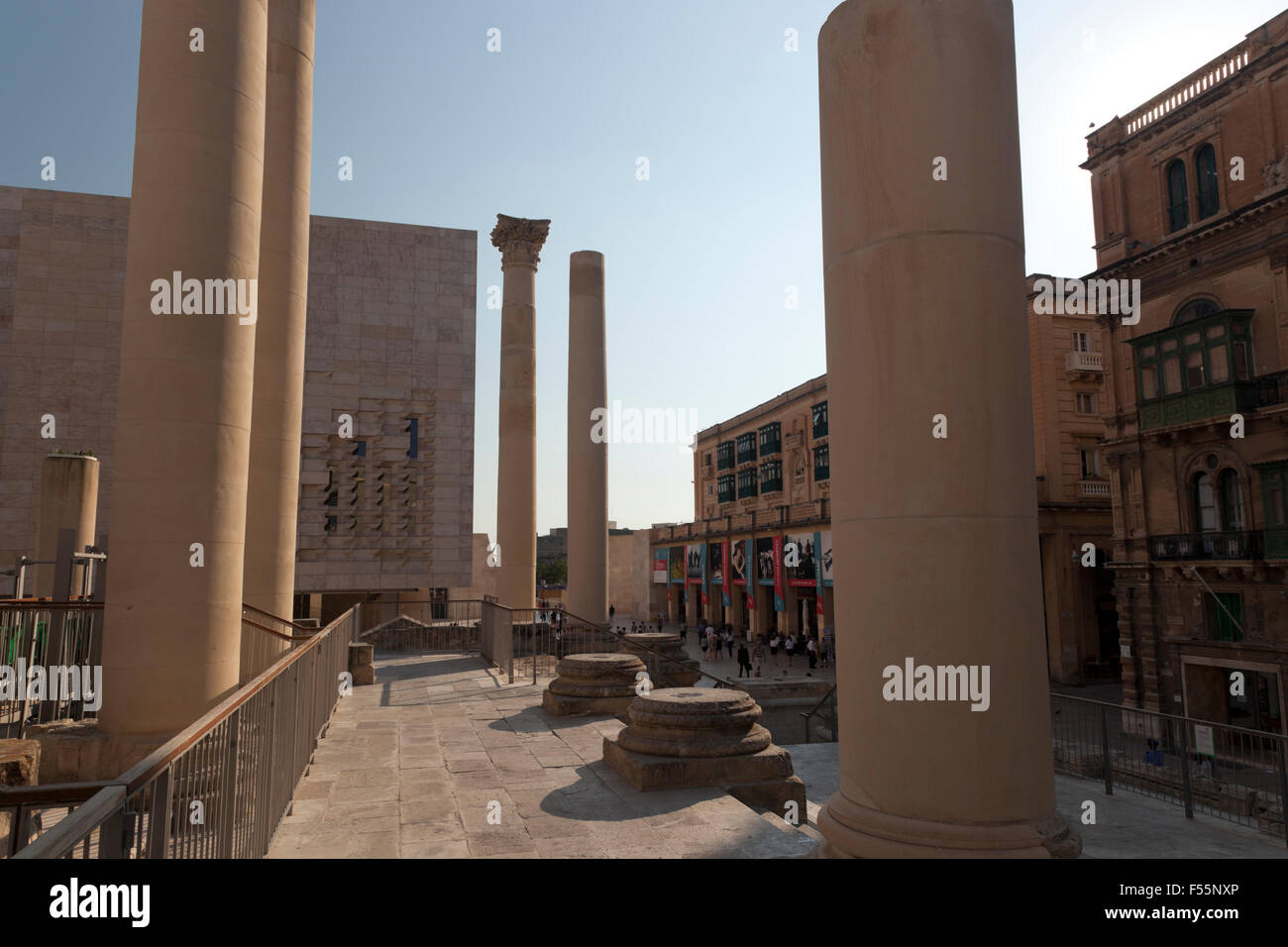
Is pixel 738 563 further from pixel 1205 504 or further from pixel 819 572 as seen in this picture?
pixel 1205 504

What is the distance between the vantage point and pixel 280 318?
48.4 feet

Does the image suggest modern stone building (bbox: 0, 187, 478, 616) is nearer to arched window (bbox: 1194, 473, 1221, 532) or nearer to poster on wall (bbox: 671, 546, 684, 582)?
poster on wall (bbox: 671, 546, 684, 582)

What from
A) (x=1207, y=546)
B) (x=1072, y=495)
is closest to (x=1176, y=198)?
(x=1207, y=546)

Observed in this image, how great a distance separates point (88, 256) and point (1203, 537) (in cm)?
4640

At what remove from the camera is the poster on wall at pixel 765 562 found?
4844 cm

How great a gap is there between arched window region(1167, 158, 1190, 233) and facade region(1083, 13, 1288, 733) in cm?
5

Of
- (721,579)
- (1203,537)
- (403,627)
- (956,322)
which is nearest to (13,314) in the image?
(403,627)

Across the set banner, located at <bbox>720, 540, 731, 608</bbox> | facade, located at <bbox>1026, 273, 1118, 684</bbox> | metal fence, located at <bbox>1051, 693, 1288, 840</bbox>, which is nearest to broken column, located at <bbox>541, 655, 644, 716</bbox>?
metal fence, located at <bbox>1051, 693, 1288, 840</bbox>

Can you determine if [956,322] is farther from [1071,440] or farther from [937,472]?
[1071,440]

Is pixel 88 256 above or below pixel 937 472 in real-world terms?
above

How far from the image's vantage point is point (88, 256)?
38562 millimetres

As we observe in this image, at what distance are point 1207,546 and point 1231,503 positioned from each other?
150 cm

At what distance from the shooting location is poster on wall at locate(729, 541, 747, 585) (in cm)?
5238
